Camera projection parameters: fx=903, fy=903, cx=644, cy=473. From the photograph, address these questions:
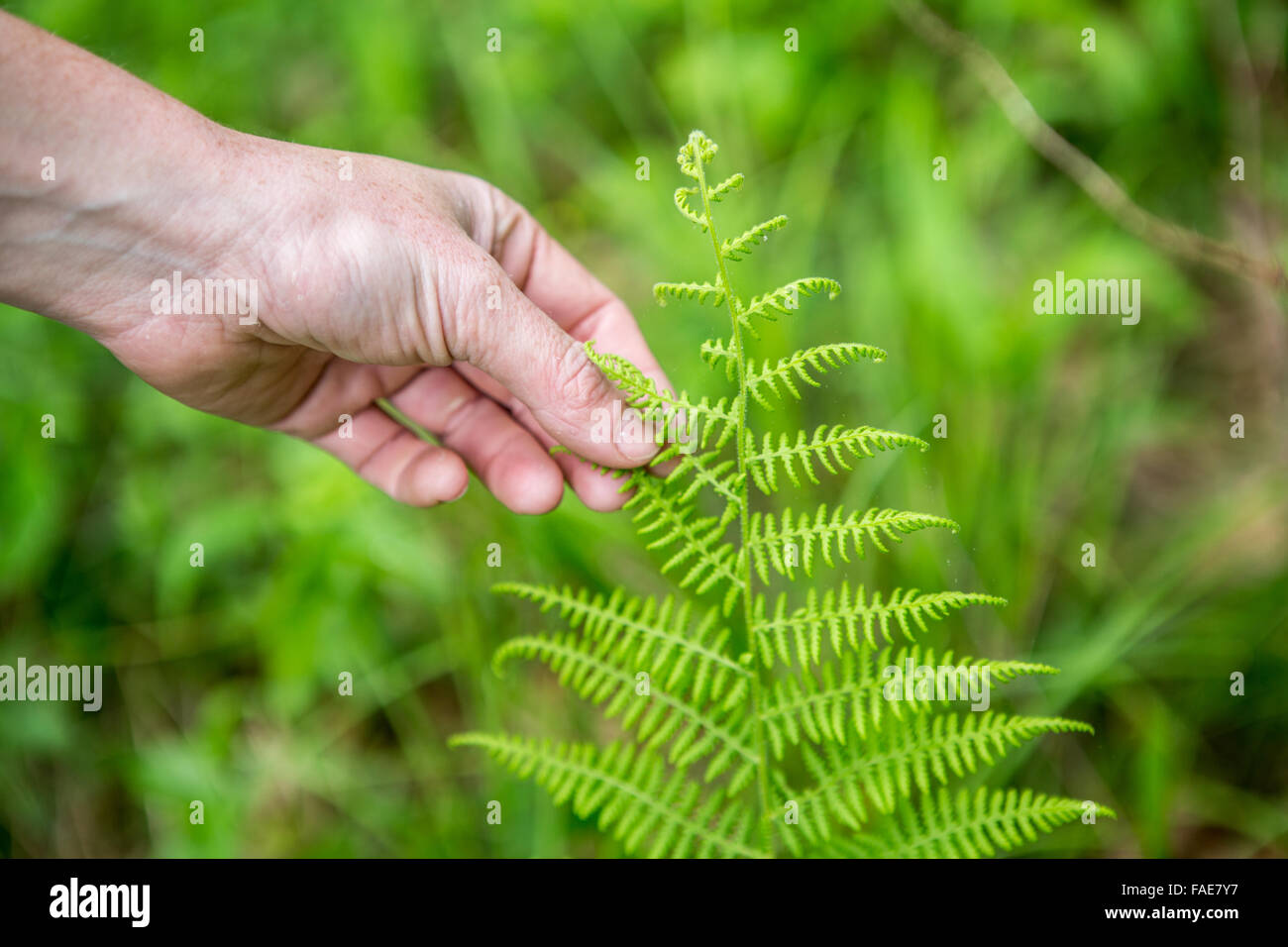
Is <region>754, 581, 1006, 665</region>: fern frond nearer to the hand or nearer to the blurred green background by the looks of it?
the hand

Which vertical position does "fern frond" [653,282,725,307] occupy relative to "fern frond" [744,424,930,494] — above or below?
above

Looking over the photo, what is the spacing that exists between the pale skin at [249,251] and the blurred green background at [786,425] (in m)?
0.86

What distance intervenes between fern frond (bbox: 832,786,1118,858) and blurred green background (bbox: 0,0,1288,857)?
778mm

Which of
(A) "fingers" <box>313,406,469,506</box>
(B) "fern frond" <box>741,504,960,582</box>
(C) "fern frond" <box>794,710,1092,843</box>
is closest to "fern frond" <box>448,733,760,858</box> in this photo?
(C) "fern frond" <box>794,710,1092,843</box>

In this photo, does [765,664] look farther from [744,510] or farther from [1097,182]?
[1097,182]

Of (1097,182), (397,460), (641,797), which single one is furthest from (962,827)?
(1097,182)

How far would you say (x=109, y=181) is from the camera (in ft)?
5.36

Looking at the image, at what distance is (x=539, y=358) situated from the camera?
62.3 inches

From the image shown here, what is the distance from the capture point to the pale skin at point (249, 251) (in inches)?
62.4

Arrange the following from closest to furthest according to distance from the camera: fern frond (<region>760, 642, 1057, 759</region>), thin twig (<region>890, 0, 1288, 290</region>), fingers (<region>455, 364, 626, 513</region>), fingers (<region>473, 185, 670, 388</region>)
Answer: fern frond (<region>760, 642, 1057, 759</region>), fingers (<region>455, 364, 626, 513</region>), fingers (<region>473, 185, 670, 388</region>), thin twig (<region>890, 0, 1288, 290</region>)

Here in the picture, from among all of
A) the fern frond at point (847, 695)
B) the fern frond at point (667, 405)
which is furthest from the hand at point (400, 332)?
the fern frond at point (847, 695)

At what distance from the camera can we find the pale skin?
158 centimetres

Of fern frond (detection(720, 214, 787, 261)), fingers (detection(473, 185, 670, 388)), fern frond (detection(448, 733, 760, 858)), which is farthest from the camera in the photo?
fingers (detection(473, 185, 670, 388))

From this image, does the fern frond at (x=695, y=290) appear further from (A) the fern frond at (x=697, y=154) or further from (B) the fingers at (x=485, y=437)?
(B) the fingers at (x=485, y=437)
